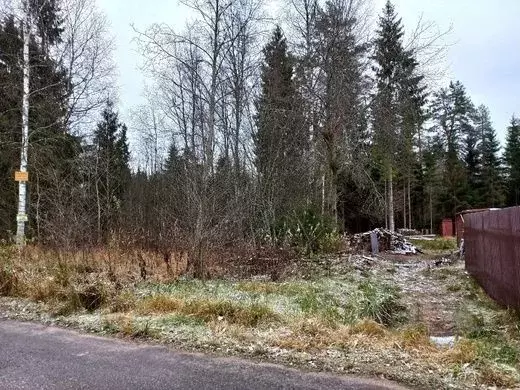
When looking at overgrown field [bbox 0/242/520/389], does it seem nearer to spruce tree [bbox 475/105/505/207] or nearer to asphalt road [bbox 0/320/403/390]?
asphalt road [bbox 0/320/403/390]

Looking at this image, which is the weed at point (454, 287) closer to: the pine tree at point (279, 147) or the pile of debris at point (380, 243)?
the pine tree at point (279, 147)

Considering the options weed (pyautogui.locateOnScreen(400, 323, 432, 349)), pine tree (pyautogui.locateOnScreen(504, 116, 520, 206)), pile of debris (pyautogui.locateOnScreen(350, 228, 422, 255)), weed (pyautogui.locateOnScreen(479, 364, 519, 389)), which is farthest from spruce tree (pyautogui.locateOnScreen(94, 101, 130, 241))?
pine tree (pyautogui.locateOnScreen(504, 116, 520, 206))

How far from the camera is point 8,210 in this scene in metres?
21.5

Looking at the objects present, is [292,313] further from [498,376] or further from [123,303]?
[498,376]

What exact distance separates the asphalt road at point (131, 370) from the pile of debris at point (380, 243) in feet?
43.9

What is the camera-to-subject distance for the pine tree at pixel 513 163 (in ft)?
153

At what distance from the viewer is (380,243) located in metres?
19.2

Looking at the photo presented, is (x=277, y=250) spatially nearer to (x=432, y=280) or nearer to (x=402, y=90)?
(x=432, y=280)

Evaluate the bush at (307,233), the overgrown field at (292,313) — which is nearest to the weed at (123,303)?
the overgrown field at (292,313)

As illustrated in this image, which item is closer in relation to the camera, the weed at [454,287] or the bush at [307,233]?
the weed at [454,287]

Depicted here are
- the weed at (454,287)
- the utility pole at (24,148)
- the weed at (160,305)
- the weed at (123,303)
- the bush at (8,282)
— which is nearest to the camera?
the weed at (160,305)

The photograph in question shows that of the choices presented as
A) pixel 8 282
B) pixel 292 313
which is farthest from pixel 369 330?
pixel 8 282

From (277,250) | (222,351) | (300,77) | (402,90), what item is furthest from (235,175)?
(222,351)

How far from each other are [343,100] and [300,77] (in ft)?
7.95
